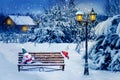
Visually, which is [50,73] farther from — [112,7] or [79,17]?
[112,7]

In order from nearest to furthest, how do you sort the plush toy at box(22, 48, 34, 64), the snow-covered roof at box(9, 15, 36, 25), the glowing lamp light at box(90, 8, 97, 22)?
the glowing lamp light at box(90, 8, 97, 22)
the plush toy at box(22, 48, 34, 64)
the snow-covered roof at box(9, 15, 36, 25)

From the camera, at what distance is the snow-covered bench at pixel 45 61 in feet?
21.3

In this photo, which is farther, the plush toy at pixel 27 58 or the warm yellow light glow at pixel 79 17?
the plush toy at pixel 27 58

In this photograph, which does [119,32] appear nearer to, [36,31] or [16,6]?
[36,31]

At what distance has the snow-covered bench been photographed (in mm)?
6484

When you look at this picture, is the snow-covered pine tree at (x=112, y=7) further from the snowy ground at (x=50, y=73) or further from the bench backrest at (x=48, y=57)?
the bench backrest at (x=48, y=57)

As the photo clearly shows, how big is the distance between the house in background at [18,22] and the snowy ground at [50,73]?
1.04 ft

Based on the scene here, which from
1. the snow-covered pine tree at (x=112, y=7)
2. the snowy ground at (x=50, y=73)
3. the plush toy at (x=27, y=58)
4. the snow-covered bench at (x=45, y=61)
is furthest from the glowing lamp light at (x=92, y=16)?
the plush toy at (x=27, y=58)

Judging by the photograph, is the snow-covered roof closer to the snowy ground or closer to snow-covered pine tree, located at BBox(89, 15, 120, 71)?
the snowy ground

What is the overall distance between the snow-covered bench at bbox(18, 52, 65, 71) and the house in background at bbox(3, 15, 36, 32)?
0.52 m

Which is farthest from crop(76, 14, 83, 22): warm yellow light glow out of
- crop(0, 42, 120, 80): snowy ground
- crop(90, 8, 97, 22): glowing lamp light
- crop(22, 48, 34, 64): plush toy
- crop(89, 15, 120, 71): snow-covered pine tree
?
crop(22, 48, 34, 64): plush toy

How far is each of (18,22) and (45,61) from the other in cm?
88

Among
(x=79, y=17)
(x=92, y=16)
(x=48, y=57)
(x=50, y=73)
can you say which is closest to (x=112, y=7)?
(x=92, y=16)

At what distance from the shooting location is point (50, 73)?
642 centimetres
